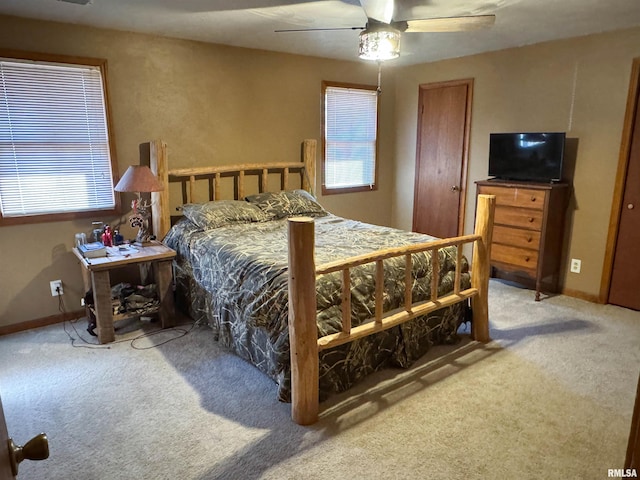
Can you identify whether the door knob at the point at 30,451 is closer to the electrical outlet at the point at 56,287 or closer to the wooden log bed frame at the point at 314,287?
the wooden log bed frame at the point at 314,287

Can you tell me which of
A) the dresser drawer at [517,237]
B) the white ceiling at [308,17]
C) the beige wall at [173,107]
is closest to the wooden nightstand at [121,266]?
the beige wall at [173,107]

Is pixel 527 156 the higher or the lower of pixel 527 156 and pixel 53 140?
the lower

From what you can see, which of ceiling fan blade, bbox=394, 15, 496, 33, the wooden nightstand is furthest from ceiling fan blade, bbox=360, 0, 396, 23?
the wooden nightstand

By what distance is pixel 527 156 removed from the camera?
13.2 feet

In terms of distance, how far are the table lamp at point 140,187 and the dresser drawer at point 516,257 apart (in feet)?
10.4

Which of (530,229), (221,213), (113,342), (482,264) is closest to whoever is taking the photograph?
(482,264)

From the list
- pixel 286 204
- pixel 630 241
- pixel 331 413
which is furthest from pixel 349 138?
pixel 331 413

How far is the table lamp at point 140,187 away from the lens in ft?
10.6

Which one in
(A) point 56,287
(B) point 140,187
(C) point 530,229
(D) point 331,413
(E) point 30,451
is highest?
(B) point 140,187

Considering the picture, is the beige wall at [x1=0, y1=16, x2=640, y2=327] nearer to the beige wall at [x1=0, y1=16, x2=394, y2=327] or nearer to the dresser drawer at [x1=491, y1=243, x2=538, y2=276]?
the beige wall at [x1=0, y1=16, x2=394, y2=327]

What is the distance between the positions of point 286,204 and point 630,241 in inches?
119

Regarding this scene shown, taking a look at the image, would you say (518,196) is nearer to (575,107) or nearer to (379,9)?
(575,107)

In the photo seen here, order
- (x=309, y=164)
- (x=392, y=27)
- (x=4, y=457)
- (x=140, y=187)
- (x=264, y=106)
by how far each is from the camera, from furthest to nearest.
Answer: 1. (x=309, y=164)
2. (x=264, y=106)
3. (x=140, y=187)
4. (x=392, y=27)
5. (x=4, y=457)

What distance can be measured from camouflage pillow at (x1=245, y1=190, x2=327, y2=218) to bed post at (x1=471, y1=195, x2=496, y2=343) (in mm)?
1615
